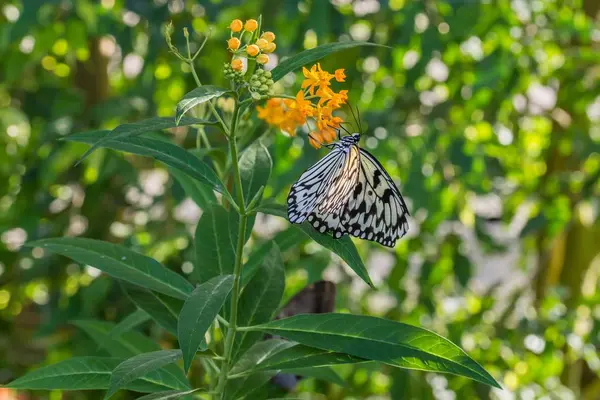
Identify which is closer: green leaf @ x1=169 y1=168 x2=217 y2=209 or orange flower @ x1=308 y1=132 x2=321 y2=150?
orange flower @ x1=308 y1=132 x2=321 y2=150

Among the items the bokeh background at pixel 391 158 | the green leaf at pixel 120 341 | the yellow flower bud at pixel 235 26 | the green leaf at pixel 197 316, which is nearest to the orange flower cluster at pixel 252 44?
the yellow flower bud at pixel 235 26

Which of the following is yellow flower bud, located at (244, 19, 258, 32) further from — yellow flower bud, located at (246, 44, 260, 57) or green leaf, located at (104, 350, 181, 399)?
green leaf, located at (104, 350, 181, 399)

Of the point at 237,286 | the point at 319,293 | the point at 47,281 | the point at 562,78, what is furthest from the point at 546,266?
the point at 237,286

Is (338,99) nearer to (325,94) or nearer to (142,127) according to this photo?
(325,94)

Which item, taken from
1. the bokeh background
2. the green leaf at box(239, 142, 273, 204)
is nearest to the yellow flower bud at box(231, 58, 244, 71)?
the green leaf at box(239, 142, 273, 204)

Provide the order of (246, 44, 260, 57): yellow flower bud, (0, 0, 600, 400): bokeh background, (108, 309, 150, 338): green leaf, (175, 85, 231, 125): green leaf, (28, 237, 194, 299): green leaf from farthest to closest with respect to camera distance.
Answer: (0, 0, 600, 400): bokeh background < (108, 309, 150, 338): green leaf < (28, 237, 194, 299): green leaf < (246, 44, 260, 57): yellow flower bud < (175, 85, 231, 125): green leaf

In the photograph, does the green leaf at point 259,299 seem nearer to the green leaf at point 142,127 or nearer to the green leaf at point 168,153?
the green leaf at point 168,153
